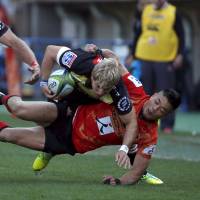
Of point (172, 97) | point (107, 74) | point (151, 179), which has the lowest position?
point (151, 179)

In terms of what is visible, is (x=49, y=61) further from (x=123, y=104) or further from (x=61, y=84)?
(x=123, y=104)

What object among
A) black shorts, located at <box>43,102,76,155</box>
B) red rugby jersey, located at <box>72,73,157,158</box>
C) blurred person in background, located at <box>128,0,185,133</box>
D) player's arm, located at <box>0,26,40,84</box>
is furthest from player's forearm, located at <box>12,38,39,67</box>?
blurred person in background, located at <box>128,0,185,133</box>

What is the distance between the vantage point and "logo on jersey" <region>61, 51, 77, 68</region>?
848 cm

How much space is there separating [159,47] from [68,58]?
243 inches

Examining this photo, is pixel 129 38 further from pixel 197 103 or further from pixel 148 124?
pixel 148 124

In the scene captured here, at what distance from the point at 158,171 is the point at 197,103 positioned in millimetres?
10994

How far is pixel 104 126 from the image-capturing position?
8.55 m

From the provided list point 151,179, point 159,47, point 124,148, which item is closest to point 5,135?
point 124,148

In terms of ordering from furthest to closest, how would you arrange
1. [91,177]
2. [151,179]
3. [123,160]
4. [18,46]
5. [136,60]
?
[136,60] < [18,46] < [91,177] < [151,179] < [123,160]

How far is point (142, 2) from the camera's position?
15031 millimetres

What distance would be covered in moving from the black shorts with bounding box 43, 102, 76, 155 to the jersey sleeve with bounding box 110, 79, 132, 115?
60cm

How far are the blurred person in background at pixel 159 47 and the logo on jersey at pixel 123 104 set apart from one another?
6238 mm

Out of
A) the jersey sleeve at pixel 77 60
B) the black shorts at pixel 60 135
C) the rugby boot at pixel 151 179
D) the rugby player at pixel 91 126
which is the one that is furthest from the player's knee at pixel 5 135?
the rugby boot at pixel 151 179

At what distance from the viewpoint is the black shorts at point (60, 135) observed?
866 centimetres
